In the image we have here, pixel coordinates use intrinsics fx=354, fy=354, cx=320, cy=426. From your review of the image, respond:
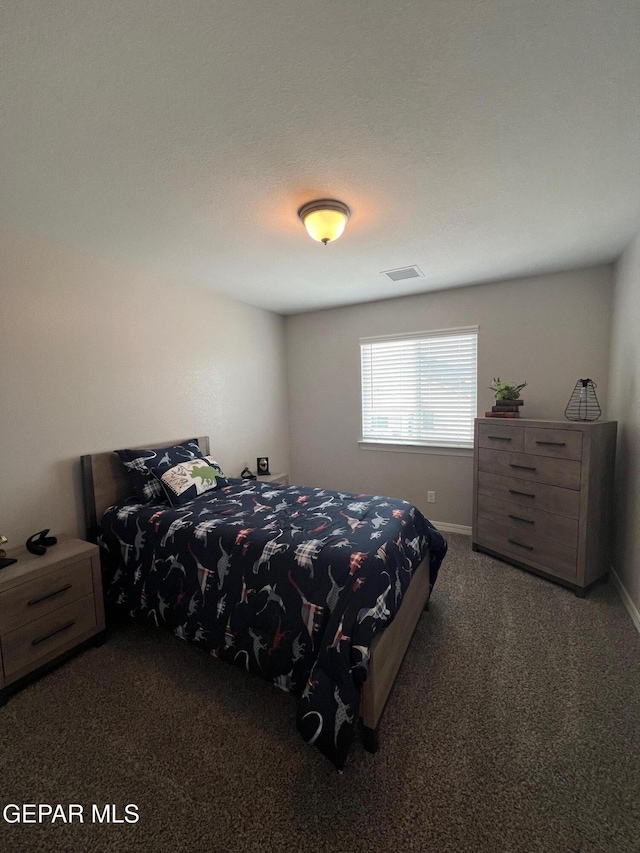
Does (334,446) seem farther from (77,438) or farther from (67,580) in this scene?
(67,580)

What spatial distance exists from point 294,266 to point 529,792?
10.2 ft

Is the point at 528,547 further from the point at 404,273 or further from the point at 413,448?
the point at 404,273

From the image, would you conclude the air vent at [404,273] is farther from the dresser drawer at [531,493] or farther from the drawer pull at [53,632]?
the drawer pull at [53,632]

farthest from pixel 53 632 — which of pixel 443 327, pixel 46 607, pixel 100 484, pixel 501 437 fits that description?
pixel 443 327

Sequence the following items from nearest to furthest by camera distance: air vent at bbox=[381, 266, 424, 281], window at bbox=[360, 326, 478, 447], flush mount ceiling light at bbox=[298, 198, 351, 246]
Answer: flush mount ceiling light at bbox=[298, 198, 351, 246] < air vent at bbox=[381, 266, 424, 281] < window at bbox=[360, 326, 478, 447]

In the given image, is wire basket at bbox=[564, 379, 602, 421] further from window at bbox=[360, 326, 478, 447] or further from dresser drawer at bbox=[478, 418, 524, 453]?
window at bbox=[360, 326, 478, 447]

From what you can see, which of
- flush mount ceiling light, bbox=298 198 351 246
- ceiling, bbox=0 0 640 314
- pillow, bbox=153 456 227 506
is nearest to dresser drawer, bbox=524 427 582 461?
ceiling, bbox=0 0 640 314

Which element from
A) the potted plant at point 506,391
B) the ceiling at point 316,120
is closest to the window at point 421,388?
the potted plant at point 506,391

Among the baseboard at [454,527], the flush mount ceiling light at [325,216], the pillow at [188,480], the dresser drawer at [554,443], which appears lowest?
the baseboard at [454,527]

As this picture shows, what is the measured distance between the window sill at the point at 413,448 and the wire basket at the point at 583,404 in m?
0.91

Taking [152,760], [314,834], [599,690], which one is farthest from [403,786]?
[599,690]

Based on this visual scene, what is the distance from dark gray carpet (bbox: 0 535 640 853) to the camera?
45.1 inches

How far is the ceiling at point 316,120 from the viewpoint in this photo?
39.4 inches

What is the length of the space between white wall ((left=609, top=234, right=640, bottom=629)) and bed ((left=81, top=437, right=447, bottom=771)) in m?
1.24
